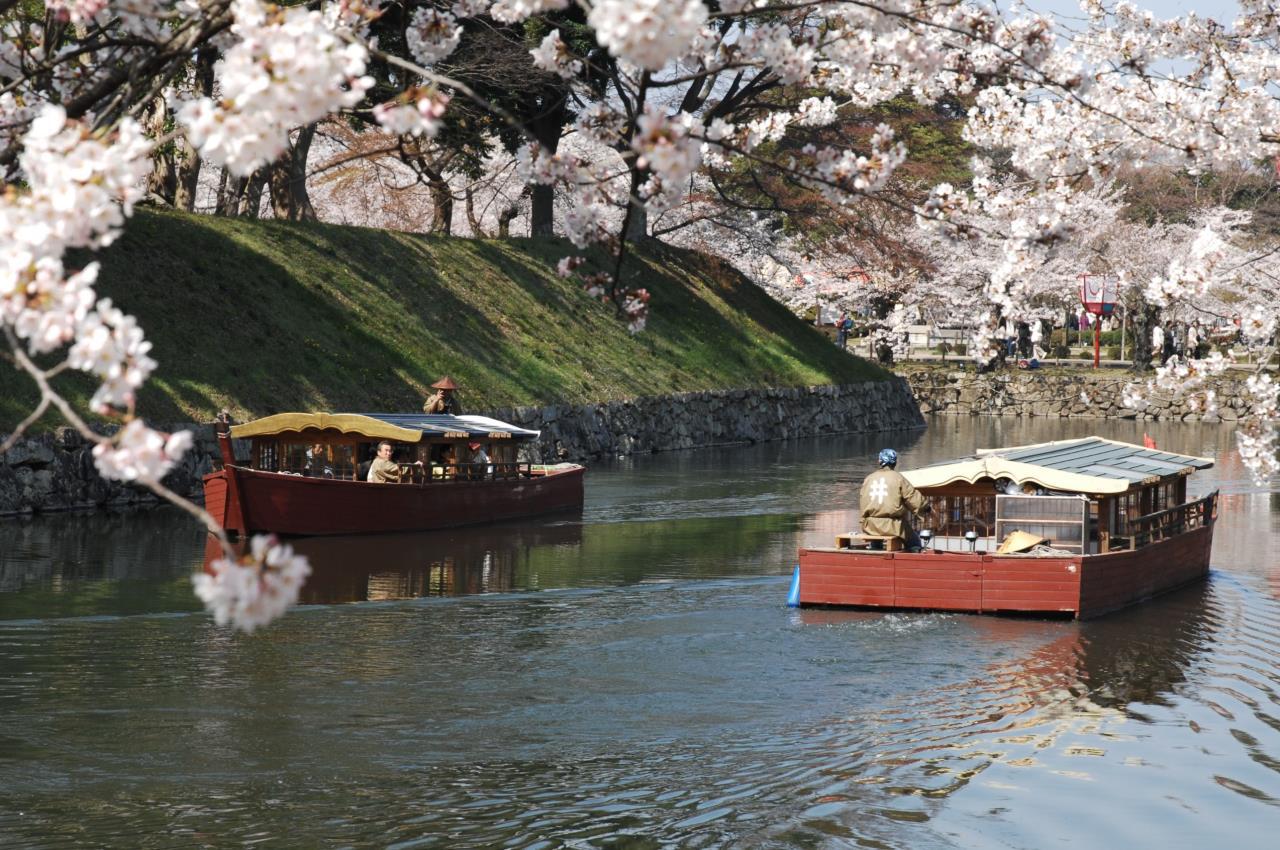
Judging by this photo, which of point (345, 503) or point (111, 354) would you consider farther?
point (345, 503)

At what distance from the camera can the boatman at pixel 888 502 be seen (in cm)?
1870

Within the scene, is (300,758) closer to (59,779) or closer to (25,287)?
(59,779)

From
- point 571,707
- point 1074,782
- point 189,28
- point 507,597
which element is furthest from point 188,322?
point 189,28

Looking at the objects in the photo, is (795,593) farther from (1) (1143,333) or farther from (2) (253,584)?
(1) (1143,333)

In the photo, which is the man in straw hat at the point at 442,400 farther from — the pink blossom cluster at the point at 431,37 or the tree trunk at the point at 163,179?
the pink blossom cluster at the point at 431,37

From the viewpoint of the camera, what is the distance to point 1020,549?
19281 millimetres

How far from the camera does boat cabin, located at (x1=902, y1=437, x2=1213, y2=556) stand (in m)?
19.5

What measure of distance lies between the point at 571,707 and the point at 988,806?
14.0ft

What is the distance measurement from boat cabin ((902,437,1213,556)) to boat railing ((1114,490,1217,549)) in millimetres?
25

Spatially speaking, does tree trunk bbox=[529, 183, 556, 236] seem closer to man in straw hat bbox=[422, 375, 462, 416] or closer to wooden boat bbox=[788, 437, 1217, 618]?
man in straw hat bbox=[422, 375, 462, 416]

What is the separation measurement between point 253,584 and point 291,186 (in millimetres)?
40888

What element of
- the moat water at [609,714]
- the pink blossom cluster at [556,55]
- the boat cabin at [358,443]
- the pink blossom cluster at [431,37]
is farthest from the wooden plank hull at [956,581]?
the pink blossom cluster at [556,55]

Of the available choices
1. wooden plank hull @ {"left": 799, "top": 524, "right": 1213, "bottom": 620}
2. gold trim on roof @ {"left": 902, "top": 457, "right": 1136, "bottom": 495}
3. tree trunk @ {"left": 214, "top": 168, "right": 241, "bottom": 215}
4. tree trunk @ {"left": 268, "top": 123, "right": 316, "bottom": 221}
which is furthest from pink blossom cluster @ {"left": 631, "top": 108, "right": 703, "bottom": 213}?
tree trunk @ {"left": 268, "top": 123, "right": 316, "bottom": 221}

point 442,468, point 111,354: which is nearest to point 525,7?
point 111,354
